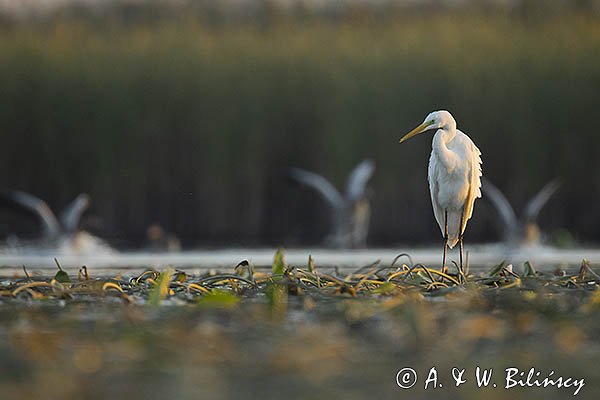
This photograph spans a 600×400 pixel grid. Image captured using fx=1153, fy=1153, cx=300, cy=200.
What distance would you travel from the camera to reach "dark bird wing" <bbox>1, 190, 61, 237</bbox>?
12039mm

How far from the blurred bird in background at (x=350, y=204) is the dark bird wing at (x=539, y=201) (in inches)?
68.0

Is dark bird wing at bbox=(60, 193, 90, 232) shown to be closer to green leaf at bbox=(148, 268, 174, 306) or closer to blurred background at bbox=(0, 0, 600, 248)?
blurred background at bbox=(0, 0, 600, 248)

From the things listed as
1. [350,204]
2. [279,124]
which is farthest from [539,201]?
[279,124]

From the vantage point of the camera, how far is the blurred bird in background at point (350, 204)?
486 inches

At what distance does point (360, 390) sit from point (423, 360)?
460mm

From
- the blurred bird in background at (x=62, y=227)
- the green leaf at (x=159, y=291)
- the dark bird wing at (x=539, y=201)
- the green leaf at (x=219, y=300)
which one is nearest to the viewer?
the green leaf at (x=219, y=300)

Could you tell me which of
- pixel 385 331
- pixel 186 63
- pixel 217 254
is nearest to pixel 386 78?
pixel 186 63

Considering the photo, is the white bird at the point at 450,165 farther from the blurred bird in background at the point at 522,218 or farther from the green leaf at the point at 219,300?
the blurred bird in background at the point at 522,218

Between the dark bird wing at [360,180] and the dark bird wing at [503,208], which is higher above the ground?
the dark bird wing at [360,180]

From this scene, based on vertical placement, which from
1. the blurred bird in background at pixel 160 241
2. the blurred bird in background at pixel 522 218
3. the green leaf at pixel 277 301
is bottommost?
the green leaf at pixel 277 301

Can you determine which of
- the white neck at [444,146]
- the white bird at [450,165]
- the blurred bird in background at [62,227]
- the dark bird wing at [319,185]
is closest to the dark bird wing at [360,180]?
the dark bird wing at [319,185]

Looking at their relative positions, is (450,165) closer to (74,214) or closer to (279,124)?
(74,214)

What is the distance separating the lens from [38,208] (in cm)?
1199

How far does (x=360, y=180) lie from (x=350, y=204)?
17.9 inches
